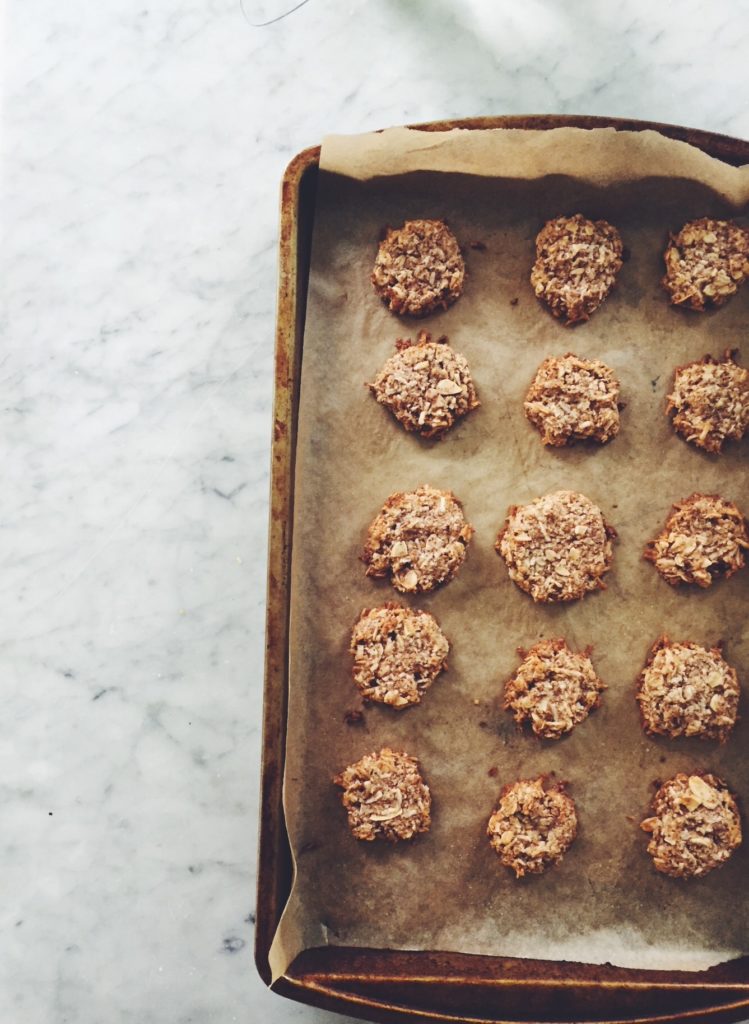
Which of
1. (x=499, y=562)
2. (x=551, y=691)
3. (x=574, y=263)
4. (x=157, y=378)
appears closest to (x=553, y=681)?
(x=551, y=691)

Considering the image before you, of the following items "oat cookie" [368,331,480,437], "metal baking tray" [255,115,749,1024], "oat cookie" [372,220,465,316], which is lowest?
"metal baking tray" [255,115,749,1024]

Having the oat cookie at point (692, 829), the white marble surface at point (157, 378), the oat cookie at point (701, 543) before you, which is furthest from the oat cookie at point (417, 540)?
the oat cookie at point (692, 829)

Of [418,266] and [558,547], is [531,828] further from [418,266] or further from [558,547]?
[418,266]

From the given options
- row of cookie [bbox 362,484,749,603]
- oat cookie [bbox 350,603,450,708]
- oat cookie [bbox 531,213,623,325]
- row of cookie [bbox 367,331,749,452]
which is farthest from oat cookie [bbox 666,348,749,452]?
oat cookie [bbox 350,603,450,708]

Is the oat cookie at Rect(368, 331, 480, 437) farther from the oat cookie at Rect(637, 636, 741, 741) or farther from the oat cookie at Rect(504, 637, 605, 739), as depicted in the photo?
the oat cookie at Rect(637, 636, 741, 741)

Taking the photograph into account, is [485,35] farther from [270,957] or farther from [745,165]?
[270,957]

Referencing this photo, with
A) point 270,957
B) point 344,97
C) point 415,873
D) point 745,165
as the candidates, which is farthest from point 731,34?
point 270,957
